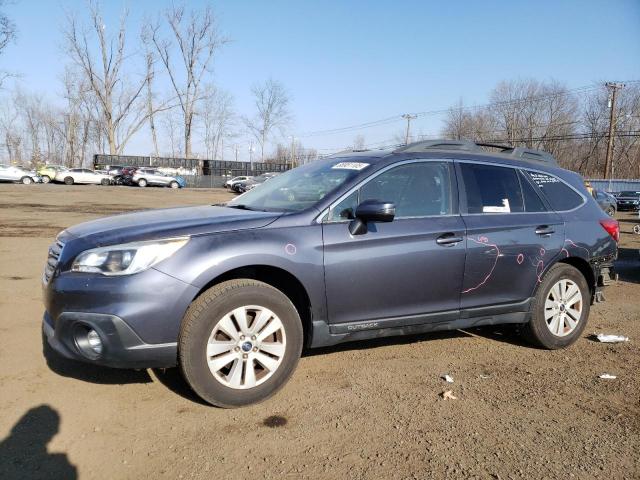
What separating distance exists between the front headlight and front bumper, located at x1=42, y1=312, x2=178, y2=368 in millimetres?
277

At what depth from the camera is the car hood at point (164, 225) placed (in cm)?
312

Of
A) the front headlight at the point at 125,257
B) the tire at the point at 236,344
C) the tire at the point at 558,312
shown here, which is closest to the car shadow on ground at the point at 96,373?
the tire at the point at 236,344

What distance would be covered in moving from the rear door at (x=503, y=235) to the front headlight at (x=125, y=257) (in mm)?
2294

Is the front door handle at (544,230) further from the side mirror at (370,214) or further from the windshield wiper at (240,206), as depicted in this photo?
the windshield wiper at (240,206)

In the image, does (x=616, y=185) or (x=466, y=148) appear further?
(x=616, y=185)

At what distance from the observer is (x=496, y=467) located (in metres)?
2.65

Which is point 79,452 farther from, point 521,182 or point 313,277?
point 521,182

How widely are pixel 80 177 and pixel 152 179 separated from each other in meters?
5.86

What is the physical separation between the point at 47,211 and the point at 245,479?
55.0ft

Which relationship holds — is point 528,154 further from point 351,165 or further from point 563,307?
point 351,165

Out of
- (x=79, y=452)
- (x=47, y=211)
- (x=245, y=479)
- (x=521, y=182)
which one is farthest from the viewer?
(x=47, y=211)

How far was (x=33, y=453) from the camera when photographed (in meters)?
2.64

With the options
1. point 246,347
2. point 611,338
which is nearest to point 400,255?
point 246,347

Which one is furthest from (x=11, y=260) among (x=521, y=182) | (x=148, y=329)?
(x=521, y=182)
